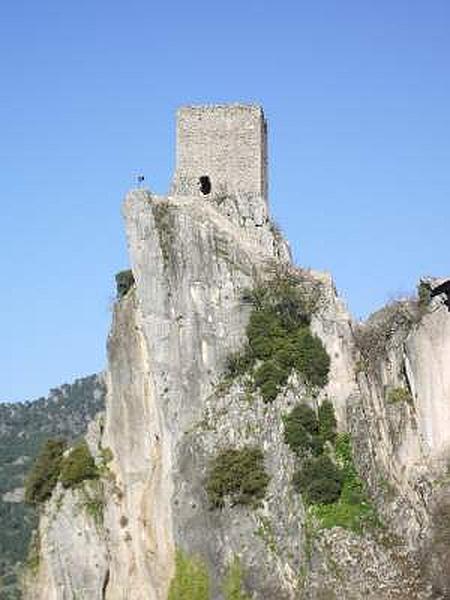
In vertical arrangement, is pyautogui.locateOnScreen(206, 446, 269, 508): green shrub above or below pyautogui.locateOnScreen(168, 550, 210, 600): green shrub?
above

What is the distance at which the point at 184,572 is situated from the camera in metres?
39.4

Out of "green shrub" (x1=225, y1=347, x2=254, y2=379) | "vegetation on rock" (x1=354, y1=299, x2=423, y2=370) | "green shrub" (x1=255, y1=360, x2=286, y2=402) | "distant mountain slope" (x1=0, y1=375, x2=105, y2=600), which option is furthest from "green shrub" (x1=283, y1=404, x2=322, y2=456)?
"distant mountain slope" (x1=0, y1=375, x2=105, y2=600)

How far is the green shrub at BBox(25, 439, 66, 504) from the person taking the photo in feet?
154

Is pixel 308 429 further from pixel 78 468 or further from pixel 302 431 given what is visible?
pixel 78 468

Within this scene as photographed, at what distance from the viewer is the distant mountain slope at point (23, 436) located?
4685 inches

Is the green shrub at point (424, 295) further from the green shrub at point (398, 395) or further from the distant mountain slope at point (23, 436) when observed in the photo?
the distant mountain slope at point (23, 436)

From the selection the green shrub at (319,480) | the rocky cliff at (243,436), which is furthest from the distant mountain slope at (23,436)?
the green shrub at (319,480)

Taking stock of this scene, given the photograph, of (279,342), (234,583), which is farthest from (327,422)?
(234,583)

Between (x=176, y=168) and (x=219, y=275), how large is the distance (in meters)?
4.83

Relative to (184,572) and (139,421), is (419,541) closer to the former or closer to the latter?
(184,572)

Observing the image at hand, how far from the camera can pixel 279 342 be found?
40.6 m

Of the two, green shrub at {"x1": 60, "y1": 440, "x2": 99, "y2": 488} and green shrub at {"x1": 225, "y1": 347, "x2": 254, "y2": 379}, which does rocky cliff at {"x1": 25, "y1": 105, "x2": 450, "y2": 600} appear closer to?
green shrub at {"x1": 225, "y1": 347, "x2": 254, "y2": 379}

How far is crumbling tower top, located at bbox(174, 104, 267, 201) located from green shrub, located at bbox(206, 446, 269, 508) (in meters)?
10.2

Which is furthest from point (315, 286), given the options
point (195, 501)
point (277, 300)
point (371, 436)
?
point (195, 501)
